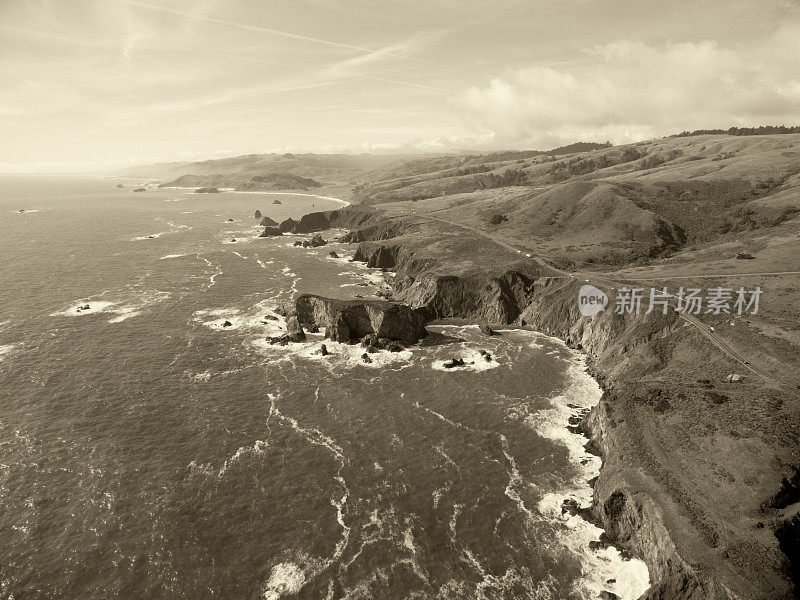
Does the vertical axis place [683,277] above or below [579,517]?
above

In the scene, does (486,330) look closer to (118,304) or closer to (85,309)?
(118,304)

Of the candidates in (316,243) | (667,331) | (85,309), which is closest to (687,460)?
(667,331)

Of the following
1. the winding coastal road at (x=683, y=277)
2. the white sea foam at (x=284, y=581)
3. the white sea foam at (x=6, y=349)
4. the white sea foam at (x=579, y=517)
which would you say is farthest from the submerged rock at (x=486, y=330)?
the white sea foam at (x=6, y=349)

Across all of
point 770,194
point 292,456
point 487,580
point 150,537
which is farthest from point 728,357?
point 770,194

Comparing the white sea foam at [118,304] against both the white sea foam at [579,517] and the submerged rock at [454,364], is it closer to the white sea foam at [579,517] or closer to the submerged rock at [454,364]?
the submerged rock at [454,364]

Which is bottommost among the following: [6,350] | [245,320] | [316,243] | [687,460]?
[687,460]

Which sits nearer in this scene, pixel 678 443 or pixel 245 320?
pixel 678 443

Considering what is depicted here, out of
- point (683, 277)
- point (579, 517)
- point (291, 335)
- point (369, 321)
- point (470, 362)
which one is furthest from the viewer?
point (683, 277)
